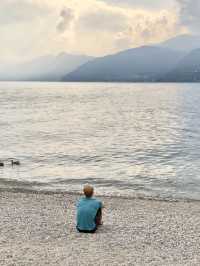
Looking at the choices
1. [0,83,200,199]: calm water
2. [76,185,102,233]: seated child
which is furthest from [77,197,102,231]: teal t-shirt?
[0,83,200,199]: calm water

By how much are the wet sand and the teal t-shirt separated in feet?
1.26

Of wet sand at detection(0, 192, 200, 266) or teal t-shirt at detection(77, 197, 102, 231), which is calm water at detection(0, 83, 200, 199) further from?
teal t-shirt at detection(77, 197, 102, 231)

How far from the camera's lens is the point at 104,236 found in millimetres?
16094

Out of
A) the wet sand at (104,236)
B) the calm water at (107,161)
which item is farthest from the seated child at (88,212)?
the calm water at (107,161)

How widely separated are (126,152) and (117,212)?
27.6 meters

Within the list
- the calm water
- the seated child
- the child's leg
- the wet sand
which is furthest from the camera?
the calm water

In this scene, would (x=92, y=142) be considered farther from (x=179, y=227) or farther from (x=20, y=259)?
(x=20, y=259)

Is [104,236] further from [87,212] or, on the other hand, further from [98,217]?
[87,212]

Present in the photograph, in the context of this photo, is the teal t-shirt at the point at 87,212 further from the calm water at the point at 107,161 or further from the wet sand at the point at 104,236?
the calm water at the point at 107,161

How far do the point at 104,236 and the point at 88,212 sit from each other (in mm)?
1069

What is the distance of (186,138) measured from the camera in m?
60.9

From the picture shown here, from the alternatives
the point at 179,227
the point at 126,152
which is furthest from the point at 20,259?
the point at 126,152

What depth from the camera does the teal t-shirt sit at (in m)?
16.1

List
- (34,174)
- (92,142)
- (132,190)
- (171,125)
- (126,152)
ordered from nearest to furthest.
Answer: (132,190), (34,174), (126,152), (92,142), (171,125)
